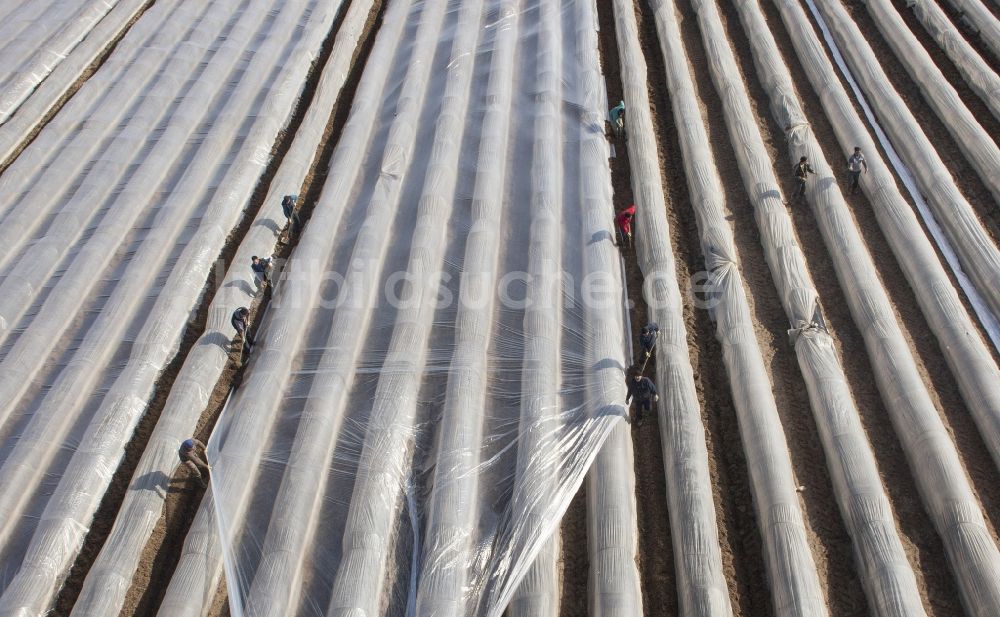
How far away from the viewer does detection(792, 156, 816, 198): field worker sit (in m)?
12.1

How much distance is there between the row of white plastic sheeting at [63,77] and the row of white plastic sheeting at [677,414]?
13132mm

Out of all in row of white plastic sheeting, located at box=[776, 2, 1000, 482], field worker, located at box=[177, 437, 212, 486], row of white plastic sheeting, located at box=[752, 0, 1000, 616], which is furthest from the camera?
row of white plastic sheeting, located at box=[776, 2, 1000, 482]

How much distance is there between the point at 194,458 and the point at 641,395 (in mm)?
5767

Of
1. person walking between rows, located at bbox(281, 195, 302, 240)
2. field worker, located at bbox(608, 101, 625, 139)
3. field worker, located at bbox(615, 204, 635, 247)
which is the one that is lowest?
field worker, located at bbox(615, 204, 635, 247)

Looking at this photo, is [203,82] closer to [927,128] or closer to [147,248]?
[147,248]

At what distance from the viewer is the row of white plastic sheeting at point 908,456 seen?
7.15 meters

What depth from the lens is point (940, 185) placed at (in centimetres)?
1202

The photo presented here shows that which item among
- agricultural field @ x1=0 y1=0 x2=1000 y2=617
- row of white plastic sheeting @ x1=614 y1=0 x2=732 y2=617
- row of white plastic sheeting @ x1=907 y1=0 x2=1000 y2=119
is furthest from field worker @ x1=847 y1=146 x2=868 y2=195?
row of white plastic sheeting @ x1=907 y1=0 x2=1000 y2=119

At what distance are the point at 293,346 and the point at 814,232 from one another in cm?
918

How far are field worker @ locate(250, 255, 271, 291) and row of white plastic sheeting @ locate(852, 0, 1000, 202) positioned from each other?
42.9ft

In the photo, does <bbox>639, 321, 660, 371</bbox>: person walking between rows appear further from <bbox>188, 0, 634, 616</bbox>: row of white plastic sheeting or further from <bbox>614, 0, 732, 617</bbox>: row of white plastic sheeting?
<bbox>188, 0, 634, 616</bbox>: row of white plastic sheeting

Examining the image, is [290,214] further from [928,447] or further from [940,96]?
[940,96]

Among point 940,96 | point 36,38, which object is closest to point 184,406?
point 36,38

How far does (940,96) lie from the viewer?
14.0 meters
